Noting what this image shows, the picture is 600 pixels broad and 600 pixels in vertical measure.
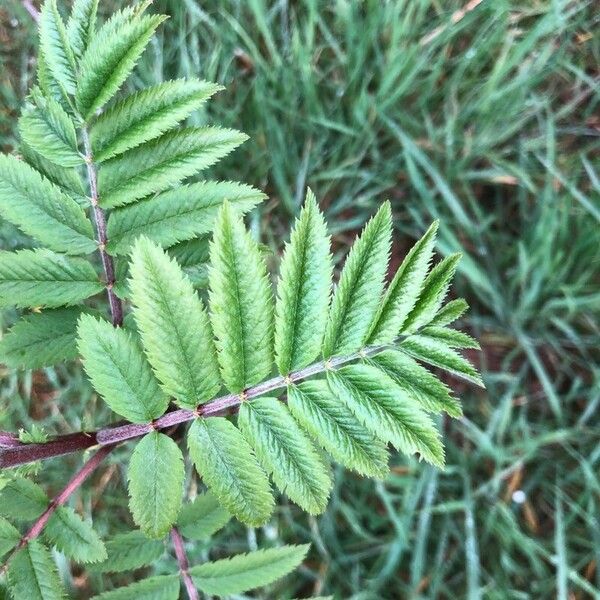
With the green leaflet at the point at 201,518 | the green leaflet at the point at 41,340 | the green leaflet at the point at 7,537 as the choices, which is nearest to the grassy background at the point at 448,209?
the green leaflet at the point at 201,518

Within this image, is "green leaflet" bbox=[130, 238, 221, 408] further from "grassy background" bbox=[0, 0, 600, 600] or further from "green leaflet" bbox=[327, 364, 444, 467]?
"grassy background" bbox=[0, 0, 600, 600]

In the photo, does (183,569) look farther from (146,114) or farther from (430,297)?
(146,114)

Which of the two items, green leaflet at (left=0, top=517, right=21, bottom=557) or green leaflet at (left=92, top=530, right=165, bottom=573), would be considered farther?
green leaflet at (left=92, top=530, right=165, bottom=573)

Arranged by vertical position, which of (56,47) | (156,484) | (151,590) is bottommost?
(151,590)

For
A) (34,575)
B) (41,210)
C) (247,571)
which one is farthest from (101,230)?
(247,571)

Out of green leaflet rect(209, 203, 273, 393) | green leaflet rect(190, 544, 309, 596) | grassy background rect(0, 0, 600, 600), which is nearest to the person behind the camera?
green leaflet rect(209, 203, 273, 393)

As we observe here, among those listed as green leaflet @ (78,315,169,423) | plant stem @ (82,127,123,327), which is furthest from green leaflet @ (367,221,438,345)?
plant stem @ (82,127,123,327)

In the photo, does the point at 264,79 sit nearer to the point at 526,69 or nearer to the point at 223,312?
the point at 526,69
